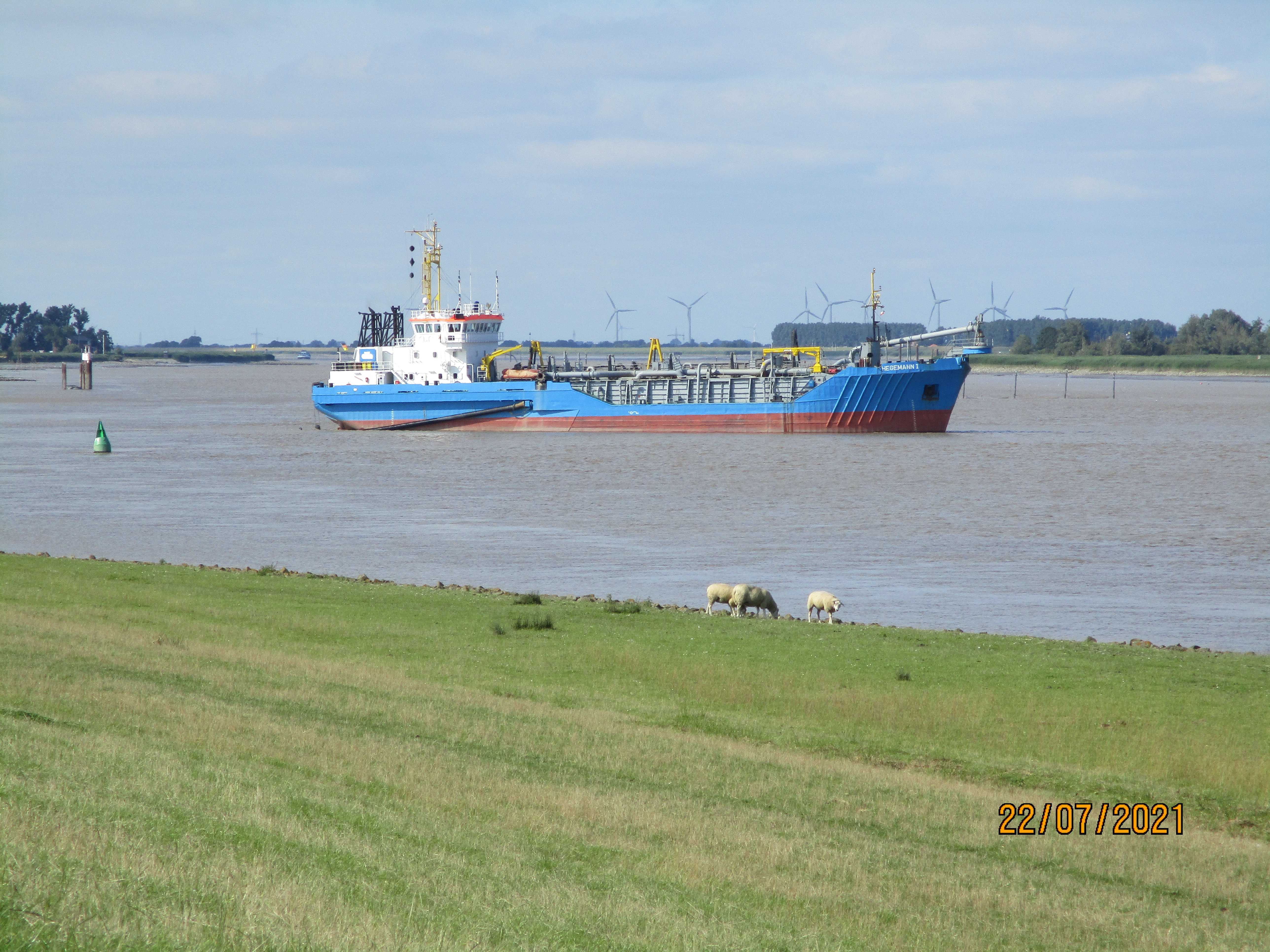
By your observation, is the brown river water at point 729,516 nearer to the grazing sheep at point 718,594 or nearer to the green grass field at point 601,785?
the grazing sheep at point 718,594

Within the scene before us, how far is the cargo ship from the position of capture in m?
78.9

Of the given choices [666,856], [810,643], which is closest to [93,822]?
[666,856]

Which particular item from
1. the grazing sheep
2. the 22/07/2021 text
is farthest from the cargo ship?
the 22/07/2021 text

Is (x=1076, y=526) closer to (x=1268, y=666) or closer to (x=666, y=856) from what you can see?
(x=1268, y=666)

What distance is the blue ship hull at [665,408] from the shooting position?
78.7 m

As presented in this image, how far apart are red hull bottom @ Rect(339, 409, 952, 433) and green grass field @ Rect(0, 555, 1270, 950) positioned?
2324 inches

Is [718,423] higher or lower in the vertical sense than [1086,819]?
higher

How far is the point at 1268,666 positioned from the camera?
60.9 feet

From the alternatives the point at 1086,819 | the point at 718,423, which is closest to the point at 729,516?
the point at 1086,819

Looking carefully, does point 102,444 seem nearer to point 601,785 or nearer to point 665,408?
point 665,408

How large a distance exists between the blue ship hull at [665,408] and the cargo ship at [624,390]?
7cm

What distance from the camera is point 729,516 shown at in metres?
42.4

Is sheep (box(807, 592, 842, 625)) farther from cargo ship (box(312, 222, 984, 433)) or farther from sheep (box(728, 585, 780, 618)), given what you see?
cargo ship (box(312, 222, 984, 433))

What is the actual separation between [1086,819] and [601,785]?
416 centimetres
